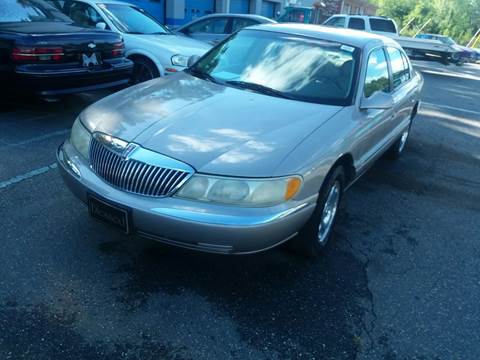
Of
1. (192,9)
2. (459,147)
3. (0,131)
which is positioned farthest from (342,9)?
(0,131)

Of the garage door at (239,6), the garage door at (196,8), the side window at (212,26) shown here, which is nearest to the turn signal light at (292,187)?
the side window at (212,26)

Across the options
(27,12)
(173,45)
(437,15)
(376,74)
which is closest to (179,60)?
(173,45)

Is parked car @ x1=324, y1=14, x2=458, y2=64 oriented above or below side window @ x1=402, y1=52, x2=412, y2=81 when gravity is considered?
below

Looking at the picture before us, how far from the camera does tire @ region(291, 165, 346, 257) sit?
2955 mm

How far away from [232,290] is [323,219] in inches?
34.6

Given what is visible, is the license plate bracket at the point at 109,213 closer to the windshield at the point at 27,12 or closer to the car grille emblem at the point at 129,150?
the car grille emblem at the point at 129,150

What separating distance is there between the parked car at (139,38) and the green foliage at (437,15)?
122 feet

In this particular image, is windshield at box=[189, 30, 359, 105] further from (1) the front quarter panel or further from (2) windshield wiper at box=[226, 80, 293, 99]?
(1) the front quarter panel

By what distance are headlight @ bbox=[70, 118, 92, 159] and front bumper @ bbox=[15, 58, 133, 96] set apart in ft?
7.86

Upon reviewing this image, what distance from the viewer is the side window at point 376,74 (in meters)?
3.73

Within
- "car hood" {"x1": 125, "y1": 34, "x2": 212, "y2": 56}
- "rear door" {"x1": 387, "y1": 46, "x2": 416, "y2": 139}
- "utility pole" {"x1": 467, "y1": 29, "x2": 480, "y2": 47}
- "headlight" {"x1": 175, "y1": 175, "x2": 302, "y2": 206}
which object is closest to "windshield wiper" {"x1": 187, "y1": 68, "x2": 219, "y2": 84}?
"headlight" {"x1": 175, "y1": 175, "x2": 302, "y2": 206}

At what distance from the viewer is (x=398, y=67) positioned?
4.84 meters

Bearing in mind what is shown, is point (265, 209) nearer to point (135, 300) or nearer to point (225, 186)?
point (225, 186)

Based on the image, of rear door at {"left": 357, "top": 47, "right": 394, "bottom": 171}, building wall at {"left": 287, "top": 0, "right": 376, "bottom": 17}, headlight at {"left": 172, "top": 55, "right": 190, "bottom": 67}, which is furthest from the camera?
building wall at {"left": 287, "top": 0, "right": 376, "bottom": 17}
